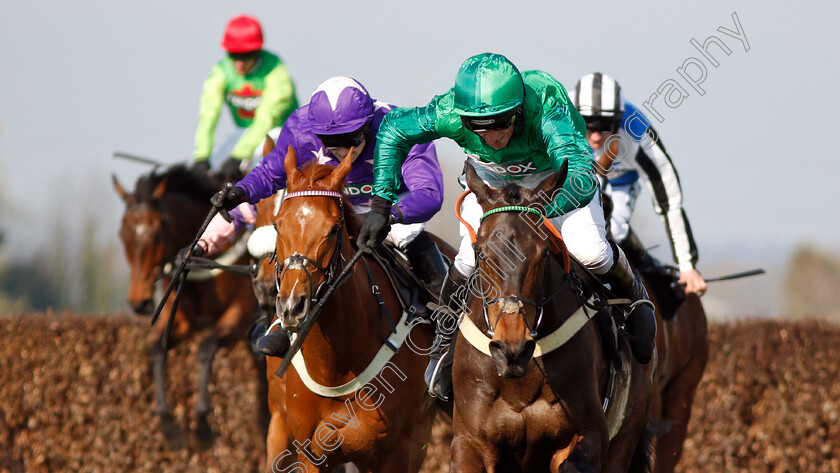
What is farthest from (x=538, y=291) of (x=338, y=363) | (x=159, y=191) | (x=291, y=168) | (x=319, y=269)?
(x=159, y=191)

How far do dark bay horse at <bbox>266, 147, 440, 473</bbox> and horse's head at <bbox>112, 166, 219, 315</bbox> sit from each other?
3.21 m

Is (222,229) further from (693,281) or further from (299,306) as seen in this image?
(299,306)

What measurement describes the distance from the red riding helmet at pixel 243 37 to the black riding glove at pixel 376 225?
473 centimetres

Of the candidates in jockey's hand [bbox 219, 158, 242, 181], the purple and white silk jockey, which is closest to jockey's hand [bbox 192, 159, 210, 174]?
jockey's hand [bbox 219, 158, 242, 181]

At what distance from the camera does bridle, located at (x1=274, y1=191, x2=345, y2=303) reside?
4.01 metres

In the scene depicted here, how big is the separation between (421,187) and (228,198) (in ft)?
3.02

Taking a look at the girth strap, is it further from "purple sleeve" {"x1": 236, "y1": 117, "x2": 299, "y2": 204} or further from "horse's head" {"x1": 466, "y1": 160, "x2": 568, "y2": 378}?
"purple sleeve" {"x1": 236, "y1": 117, "x2": 299, "y2": 204}

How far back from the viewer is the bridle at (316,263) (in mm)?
4012

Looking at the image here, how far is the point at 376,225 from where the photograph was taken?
13.8ft

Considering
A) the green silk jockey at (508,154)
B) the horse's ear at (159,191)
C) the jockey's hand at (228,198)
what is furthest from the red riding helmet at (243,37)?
the green silk jockey at (508,154)

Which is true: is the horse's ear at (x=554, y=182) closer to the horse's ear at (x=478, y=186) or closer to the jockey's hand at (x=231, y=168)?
the horse's ear at (x=478, y=186)

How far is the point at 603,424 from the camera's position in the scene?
13.0 feet

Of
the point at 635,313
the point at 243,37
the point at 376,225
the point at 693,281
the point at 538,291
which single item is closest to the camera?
the point at 538,291

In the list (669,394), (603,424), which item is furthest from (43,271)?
(603,424)
